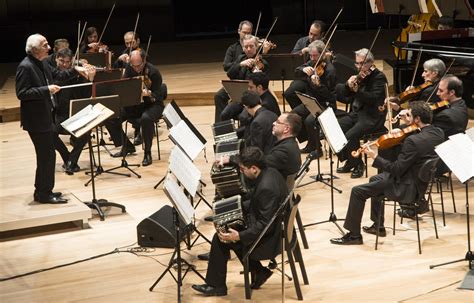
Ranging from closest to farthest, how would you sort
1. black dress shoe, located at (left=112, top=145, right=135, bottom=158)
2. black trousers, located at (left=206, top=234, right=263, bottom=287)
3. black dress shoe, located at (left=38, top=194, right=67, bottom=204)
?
black trousers, located at (left=206, top=234, right=263, bottom=287) < black dress shoe, located at (left=38, top=194, right=67, bottom=204) < black dress shoe, located at (left=112, top=145, right=135, bottom=158)

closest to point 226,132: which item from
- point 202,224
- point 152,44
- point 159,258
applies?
point 202,224

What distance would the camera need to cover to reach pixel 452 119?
25.7ft

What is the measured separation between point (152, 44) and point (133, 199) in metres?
10.3

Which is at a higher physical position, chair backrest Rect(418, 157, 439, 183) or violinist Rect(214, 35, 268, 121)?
violinist Rect(214, 35, 268, 121)

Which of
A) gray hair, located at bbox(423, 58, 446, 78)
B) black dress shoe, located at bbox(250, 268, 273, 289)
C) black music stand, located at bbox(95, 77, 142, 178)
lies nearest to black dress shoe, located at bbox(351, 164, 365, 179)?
gray hair, located at bbox(423, 58, 446, 78)

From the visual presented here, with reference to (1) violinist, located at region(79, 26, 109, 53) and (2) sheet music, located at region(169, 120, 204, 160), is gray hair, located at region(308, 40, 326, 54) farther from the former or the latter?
(1) violinist, located at region(79, 26, 109, 53)

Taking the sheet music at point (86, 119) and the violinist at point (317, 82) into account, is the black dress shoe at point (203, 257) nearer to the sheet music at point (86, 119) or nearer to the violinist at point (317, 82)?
the sheet music at point (86, 119)

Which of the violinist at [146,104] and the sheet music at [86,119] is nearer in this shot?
the sheet music at [86,119]

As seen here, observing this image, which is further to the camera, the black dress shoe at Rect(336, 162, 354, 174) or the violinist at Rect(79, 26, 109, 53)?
the violinist at Rect(79, 26, 109, 53)

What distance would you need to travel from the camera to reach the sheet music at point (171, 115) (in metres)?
8.17

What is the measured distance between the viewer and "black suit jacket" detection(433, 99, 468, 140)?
7.85 meters

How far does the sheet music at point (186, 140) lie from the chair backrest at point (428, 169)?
1.92m

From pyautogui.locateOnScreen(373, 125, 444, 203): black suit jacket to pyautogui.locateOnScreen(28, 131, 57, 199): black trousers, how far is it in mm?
3159

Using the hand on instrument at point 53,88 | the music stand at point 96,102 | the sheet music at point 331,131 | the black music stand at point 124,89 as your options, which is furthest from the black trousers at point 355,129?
the hand on instrument at point 53,88
